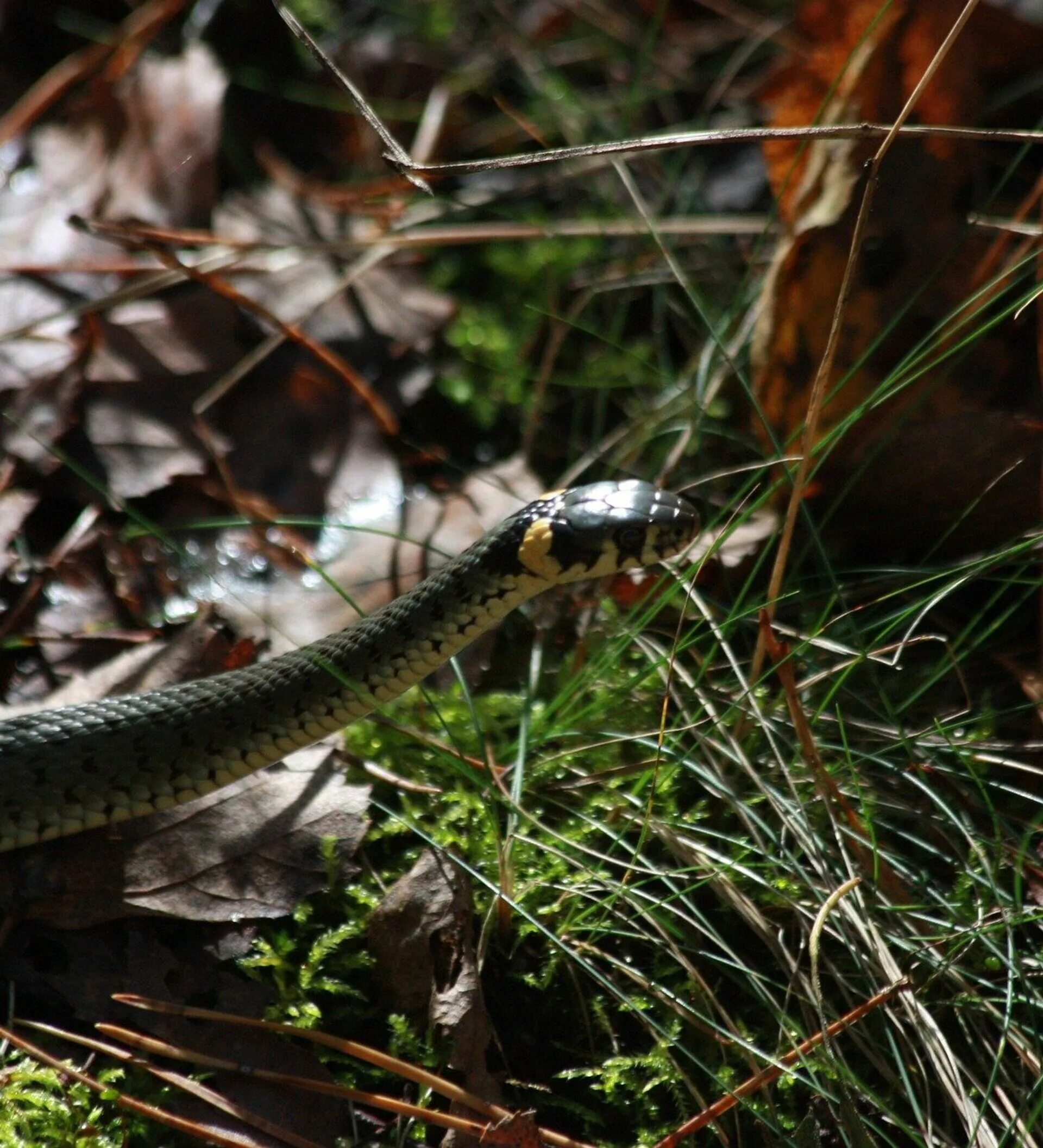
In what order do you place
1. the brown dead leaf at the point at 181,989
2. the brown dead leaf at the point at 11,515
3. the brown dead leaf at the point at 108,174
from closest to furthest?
the brown dead leaf at the point at 181,989 → the brown dead leaf at the point at 11,515 → the brown dead leaf at the point at 108,174

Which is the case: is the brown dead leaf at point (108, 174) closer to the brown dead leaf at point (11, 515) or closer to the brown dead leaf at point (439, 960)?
the brown dead leaf at point (11, 515)

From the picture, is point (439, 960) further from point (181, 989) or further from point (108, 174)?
point (108, 174)

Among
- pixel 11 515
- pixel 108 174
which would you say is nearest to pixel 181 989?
pixel 11 515

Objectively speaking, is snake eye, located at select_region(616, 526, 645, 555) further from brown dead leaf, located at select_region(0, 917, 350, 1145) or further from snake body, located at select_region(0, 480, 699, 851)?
brown dead leaf, located at select_region(0, 917, 350, 1145)

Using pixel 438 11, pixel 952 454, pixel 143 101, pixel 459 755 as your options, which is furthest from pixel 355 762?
pixel 438 11

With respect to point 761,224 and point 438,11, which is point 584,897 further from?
point 438,11

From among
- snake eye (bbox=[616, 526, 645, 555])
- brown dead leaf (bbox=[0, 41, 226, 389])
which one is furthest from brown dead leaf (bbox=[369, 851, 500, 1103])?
brown dead leaf (bbox=[0, 41, 226, 389])

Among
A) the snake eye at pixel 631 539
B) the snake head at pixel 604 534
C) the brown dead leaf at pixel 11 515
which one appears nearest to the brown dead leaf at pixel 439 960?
the snake head at pixel 604 534
